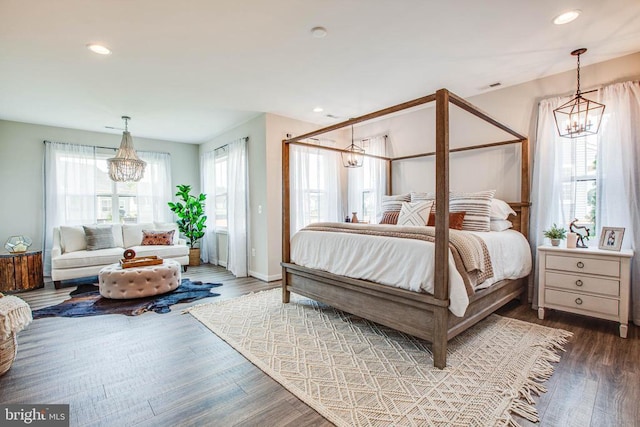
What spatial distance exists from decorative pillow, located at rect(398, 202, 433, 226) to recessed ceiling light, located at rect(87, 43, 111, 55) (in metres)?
3.52

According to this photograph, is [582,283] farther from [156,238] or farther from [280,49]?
[156,238]

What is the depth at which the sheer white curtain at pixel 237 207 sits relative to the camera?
4977 millimetres

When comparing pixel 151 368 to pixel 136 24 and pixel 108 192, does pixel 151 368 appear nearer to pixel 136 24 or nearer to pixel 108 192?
pixel 136 24

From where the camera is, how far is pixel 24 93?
3.70 metres

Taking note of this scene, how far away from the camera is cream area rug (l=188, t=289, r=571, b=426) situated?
65.2 inches

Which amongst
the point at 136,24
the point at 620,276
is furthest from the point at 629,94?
the point at 136,24

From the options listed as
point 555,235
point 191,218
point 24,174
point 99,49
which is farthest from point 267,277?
point 24,174

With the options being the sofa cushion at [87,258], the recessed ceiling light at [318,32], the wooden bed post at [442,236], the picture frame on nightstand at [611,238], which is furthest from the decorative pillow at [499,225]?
the sofa cushion at [87,258]

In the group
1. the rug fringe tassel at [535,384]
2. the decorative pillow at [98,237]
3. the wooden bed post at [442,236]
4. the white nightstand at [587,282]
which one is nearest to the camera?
the rug fringe tassel at [535,384]

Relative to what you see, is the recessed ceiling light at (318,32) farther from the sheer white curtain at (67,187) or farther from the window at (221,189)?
the sheer white curtain at (67,187)

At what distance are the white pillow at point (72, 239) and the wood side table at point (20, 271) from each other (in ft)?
1.42

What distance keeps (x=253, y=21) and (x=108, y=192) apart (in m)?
5.02

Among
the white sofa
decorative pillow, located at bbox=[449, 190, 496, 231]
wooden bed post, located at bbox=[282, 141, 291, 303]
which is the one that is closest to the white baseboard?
wooden bed post, located at bbox=[282, 141, 291, 303]

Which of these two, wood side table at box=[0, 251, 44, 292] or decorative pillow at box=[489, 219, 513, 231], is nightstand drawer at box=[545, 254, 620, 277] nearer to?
decorative pillow at box=[489, 219, 513, 231]
